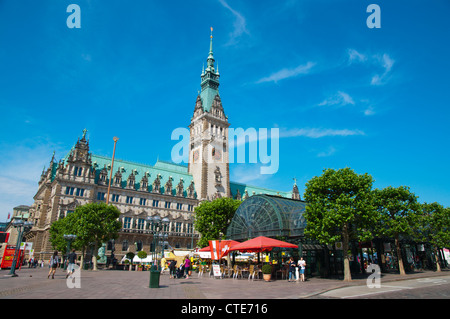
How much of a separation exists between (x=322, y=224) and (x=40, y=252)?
6142 cm

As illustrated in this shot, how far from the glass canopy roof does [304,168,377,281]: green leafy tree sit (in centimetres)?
401

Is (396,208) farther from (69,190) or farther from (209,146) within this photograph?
(69,190)

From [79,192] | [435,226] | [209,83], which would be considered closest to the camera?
[435,226]

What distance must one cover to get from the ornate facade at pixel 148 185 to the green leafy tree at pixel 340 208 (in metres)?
29.3

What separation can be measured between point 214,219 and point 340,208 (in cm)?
3117

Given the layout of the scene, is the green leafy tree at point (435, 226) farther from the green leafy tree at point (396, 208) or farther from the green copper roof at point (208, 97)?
the green copper roof at point (208, 97)

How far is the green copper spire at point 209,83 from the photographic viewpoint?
9328cm

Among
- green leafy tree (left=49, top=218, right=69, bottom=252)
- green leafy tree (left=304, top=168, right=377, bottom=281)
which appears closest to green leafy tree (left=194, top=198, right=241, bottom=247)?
Result: green leafy tree (left=49, top=218, right=69, bottom=252)

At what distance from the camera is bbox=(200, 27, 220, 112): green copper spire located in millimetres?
93281

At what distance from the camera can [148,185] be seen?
77.2 m

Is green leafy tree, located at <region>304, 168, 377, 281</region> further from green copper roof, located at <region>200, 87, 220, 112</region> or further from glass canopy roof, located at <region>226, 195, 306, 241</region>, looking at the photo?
green copper roof, located at <region>200, 87, 220, 112</region>

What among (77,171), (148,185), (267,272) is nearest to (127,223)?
(148,185)

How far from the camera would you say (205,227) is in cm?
5753

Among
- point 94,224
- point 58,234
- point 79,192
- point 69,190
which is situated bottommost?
point 58,234
